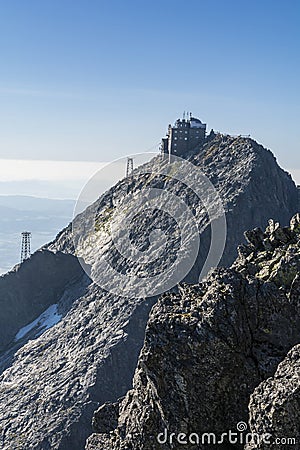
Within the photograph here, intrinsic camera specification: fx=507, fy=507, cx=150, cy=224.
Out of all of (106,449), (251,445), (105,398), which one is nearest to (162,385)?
(251,445)

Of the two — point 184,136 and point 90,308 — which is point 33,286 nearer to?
point 90,308

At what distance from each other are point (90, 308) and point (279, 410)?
6710cm

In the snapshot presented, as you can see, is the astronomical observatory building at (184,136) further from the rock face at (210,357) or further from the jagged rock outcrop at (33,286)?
the rock face at (210,357)

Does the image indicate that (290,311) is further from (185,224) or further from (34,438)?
(185,224)

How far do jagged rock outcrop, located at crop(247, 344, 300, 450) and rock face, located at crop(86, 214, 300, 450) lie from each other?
66 centimetres

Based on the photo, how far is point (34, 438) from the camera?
6325 centimetres

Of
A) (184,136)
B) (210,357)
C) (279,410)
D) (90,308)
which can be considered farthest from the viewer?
(184,136)

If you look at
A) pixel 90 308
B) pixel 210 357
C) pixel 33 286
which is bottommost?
pixel 210 357

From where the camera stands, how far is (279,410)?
16906 mm

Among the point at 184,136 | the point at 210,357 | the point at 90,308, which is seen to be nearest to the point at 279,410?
the point at 210,357

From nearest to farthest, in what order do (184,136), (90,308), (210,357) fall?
(210,357) < (90,308) < (184,136)

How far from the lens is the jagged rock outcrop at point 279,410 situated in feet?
54.9

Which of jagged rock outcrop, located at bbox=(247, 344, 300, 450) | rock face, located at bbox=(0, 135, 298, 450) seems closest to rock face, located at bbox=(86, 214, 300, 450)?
jagged rock outcrop, located at bbox=(247, 344, 300, 450)

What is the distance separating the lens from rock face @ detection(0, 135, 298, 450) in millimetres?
65938
